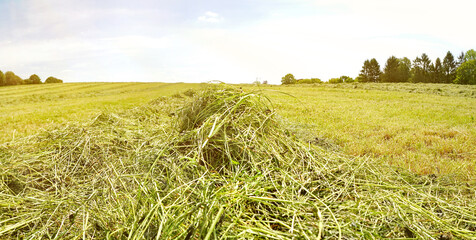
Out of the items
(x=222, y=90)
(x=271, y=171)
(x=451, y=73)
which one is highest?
(x=451, y=73)

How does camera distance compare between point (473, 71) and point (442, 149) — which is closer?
point (442, 149)

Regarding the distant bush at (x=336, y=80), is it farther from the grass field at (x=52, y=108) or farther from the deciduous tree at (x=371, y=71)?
the grass field at (x=52, y=108)

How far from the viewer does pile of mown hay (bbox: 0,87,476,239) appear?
53.1 inches

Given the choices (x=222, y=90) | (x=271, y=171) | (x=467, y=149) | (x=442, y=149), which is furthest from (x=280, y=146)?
(x=467, y=149)

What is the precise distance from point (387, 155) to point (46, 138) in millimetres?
4142

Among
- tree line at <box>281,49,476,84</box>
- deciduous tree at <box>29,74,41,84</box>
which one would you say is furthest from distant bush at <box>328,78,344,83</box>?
deciduous tree at <box>29,74,41,84</box>

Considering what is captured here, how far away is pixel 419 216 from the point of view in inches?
64.4

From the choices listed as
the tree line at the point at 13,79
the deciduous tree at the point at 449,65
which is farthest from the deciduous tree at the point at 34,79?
the deciduous tree at the point at 449,65

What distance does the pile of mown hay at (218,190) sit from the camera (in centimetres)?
135

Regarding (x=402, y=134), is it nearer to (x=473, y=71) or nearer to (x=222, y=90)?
(x=222, y=90)

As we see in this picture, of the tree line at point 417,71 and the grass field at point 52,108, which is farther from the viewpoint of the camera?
the tree line at point 417,71

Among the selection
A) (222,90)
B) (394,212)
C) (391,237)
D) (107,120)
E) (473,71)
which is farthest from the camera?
(473,71)

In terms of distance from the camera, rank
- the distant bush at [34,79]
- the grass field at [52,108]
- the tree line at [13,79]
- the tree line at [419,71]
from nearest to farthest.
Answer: the grass field at [52,108] → the tree line at [13,79] → the distant bush at [34,79] → the tree line at [419,71]

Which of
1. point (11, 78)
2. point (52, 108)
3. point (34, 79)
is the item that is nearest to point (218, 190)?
point (52, 108)
